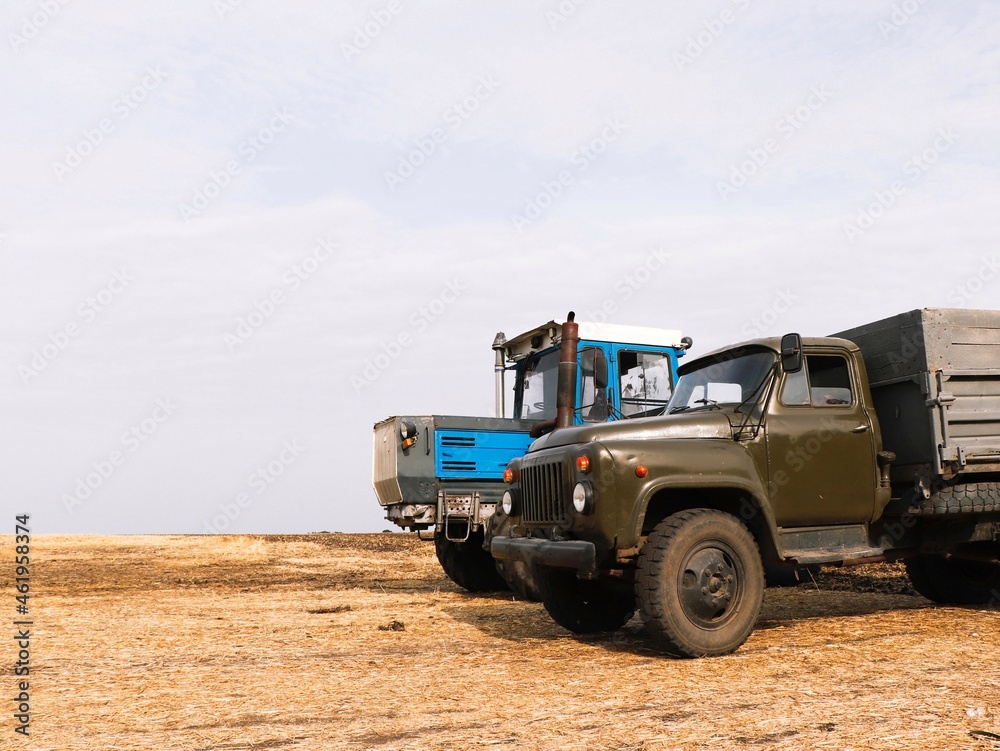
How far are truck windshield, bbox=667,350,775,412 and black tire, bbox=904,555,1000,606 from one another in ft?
10.1


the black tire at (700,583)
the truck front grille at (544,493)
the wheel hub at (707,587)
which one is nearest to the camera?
the black tire at (700,583)

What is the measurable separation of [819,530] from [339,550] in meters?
16.1

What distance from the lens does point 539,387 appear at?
1183cm

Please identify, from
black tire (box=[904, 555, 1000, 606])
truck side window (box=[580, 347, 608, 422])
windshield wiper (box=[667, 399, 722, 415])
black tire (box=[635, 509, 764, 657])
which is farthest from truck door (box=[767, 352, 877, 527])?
truck side window (box=[580, 347, 608, 422])

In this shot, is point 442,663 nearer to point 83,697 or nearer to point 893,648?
point 83,697

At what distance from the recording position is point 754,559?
685 centimetres

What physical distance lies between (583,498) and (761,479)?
1.61 meters

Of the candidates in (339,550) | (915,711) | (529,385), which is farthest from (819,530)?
(339,550)

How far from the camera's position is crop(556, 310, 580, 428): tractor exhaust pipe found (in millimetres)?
9938

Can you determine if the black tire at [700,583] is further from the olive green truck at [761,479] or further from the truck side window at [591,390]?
the truck side window at [591,390]

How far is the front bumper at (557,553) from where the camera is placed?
6.59 meters

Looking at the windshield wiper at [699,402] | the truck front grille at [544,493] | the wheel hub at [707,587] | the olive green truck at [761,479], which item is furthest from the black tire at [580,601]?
the windshield wiper at [699,402]

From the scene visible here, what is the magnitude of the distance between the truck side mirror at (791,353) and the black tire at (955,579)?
3186 mm

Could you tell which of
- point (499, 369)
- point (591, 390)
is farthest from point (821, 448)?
point (499, 369)
